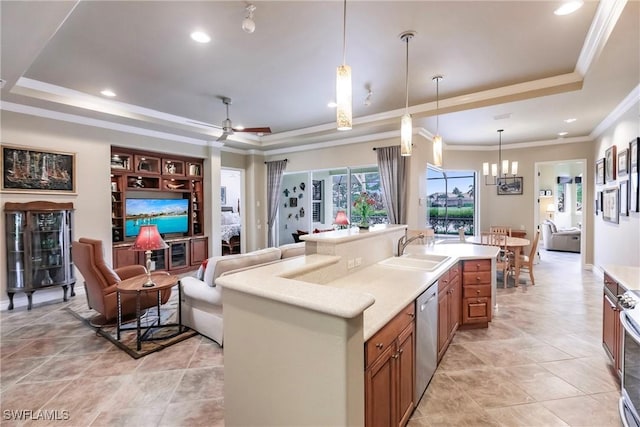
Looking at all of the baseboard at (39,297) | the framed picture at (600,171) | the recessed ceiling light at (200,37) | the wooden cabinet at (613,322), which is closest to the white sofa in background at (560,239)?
the framed picture at (600,171)

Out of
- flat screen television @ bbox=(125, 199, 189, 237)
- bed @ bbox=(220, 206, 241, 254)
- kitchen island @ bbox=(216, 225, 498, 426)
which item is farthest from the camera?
bed @ bbox=(220, 206, 241, 254)

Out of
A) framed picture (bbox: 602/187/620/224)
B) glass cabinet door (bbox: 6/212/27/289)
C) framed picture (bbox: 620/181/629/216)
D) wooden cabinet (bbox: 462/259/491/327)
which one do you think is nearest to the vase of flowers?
wooden cabinet (bbox: 462/259/491/327)

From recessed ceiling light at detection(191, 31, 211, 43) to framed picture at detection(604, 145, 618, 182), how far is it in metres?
6.18

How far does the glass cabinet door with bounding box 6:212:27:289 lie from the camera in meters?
4.05

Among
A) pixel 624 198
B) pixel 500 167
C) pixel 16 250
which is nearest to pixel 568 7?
pixel 624 198

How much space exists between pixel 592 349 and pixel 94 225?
6847mm

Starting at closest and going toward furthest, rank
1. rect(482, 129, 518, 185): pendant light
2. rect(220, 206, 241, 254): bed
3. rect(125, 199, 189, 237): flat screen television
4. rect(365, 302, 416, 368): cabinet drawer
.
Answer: rect(365, 302, 416, 368): cabinet drawer
rect(125, 199, 189, 237): flat screen television
rect(482, 129, 518, 185): pendant light
rect(220, 206, 241, 254): bed

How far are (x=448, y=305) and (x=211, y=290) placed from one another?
2353 mm

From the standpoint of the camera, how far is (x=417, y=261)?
302cm

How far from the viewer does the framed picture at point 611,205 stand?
15.4 feet

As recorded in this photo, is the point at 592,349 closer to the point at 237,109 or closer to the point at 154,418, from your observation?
the point at 154,418

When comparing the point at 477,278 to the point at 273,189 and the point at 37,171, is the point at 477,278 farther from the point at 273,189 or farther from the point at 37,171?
the point at 37,171

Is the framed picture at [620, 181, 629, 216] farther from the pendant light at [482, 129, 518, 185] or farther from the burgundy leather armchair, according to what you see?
the burgundy leather armchair

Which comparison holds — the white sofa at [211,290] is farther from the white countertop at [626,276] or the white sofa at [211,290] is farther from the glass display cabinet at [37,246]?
the white countertop at [626,276]
